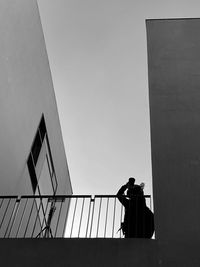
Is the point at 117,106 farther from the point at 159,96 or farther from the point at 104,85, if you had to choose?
the point at 159,96

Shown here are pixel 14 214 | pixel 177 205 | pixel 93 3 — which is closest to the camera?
pixel 177 205

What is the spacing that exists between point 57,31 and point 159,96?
4756 mm

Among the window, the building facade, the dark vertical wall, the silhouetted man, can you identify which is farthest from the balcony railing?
the dark vertical wall

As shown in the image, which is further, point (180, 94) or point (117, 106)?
point (117, 106)

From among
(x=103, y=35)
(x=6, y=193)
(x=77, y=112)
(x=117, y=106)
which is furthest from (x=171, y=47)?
(x=6, y=193)

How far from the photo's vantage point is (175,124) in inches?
259

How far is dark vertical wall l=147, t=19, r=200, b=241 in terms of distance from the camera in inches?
207

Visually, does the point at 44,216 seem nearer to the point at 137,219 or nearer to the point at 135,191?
the point at 135,191

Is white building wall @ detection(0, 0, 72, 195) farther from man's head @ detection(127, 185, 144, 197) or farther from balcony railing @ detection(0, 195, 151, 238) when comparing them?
man's head @ detection(127, 185, 144, 197)

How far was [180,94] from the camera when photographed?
7203mm

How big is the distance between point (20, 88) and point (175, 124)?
173 inches

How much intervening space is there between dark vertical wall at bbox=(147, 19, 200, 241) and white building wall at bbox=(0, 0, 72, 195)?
3290 mm

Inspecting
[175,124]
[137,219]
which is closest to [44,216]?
[137,219]

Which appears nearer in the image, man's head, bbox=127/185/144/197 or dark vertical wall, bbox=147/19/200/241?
dark vertical wall, bbox=147/19/200/241
